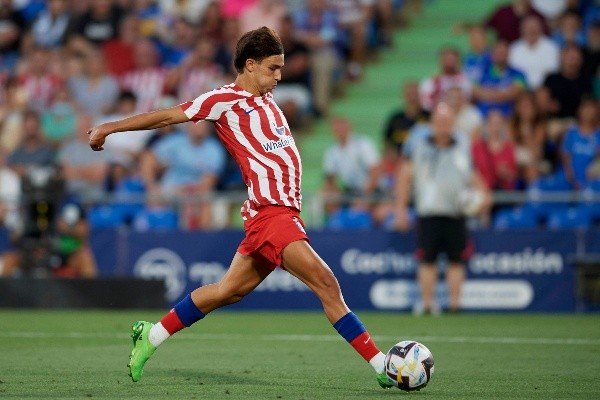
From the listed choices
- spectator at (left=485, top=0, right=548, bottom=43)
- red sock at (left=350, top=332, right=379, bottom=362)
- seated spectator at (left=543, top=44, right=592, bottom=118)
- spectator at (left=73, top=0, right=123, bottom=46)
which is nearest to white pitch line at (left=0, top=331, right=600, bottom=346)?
red sock at (left=350, top=332, right=379, bottom=362)

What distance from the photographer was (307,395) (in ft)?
24.4

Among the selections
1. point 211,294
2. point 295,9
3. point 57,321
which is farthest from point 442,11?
point 211,294

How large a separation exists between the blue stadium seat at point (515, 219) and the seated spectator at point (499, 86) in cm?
189

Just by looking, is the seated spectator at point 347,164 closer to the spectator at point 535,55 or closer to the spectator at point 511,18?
the spectator at point 535,55

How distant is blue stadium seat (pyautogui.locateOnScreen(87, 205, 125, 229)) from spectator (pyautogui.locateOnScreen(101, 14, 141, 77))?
3.82 meters

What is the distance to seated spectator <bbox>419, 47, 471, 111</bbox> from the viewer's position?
17.8m

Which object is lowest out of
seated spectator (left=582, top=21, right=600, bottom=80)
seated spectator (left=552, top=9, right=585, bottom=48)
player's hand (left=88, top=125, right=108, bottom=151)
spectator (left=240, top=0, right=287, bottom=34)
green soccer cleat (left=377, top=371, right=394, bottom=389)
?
green soccer cleat (left=377, top=371, right=394, bottom=389)

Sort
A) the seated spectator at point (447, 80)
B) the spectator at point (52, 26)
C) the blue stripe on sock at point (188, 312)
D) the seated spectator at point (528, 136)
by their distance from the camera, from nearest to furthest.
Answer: the blue stripe on sock at point (188, 312)
the seated spectator at point (528, 136)
the seated spectator at point (447, 80)
the spectator at point (52, 26)

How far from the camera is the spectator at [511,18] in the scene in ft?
61.9

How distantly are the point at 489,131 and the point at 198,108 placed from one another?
9.66m

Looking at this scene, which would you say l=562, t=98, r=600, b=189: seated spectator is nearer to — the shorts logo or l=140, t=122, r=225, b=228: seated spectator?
l=140, t=122, r=225, b=228: seated spectator

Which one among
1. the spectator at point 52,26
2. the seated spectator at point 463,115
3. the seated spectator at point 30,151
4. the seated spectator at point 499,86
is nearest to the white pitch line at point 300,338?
the seated spectator at point 463,115

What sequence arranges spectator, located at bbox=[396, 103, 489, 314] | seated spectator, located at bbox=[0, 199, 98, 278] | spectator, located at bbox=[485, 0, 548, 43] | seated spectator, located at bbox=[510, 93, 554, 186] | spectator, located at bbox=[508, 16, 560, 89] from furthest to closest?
spectator, located at bbox=[485, 0, 548, 43] < spectator, located at bbox=[508, 16, 560, 89] < seated spectator, located at bbox=[0, 199, 98, 278] < seated spectator, located at bbox=[510, 93, 554, 186] < spectator, located at bbox=[396, 103, 489, 314]

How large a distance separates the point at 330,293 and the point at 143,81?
44.7ft
